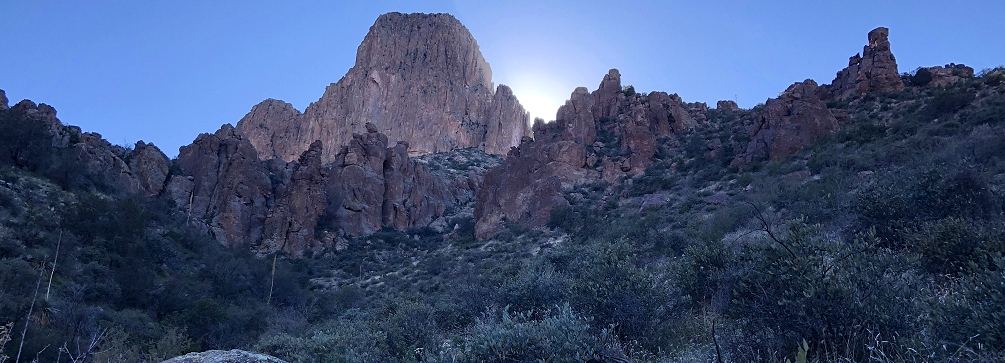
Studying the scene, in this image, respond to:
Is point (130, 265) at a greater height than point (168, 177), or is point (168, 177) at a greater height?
point (168, 177)

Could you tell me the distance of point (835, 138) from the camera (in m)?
25.4

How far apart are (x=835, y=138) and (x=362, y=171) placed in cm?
3739

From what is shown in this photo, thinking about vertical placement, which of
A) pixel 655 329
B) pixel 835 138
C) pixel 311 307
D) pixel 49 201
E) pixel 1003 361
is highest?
pixel 835 138

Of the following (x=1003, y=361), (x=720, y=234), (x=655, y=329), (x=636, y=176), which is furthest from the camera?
(x=636, y=176)

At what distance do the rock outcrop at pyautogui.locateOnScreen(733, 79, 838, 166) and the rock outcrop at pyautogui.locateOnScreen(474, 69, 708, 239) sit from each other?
696 cm

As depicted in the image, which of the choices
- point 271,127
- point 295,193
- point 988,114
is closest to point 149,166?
point 295,193

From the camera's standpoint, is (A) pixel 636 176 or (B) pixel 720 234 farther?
(A) pixel 636 176

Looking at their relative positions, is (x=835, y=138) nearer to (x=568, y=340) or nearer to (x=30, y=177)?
(x=568, y=340)

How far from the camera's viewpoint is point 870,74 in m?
30.9

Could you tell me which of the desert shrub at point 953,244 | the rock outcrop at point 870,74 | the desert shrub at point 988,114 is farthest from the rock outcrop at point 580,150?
the desert shrub at point 953,244

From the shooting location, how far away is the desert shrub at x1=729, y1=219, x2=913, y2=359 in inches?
189

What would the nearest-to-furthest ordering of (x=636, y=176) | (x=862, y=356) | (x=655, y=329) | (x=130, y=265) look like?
(x=862, y=356) < (x=655, y=329) < (x=130, y=265) < (x=636, y=176)

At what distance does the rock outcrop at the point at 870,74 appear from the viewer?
30031 millimetres

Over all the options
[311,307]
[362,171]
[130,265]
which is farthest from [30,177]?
[362,171]
